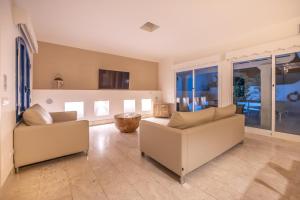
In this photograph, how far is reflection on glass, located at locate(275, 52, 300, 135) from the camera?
3117mm

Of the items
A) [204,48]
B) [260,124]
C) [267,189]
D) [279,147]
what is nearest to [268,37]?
[204,48]

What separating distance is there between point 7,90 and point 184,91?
203 inches

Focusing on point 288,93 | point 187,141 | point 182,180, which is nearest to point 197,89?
point 288,93

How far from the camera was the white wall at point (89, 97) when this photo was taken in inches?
149

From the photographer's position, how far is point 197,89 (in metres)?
5.21

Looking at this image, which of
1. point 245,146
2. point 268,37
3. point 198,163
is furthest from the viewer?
point 268,37

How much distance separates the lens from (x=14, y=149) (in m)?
1.84

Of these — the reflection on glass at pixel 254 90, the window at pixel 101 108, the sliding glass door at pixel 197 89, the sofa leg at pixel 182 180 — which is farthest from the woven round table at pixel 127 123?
the reflection on glass at pixel 254 90

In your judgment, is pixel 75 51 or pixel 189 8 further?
pixel 75 51

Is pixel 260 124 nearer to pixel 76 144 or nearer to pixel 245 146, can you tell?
pixel 245 146

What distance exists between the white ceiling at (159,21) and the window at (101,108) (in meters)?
1.87

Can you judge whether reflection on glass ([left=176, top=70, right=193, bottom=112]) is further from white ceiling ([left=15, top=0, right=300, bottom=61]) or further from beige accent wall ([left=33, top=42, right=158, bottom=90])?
beige accent wall ([left=33, top=42, right=158, bottom=90])

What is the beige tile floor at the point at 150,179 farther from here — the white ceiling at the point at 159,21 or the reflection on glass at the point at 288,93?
the white ceiling at the point at 159,21

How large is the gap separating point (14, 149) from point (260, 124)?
5.06 m
